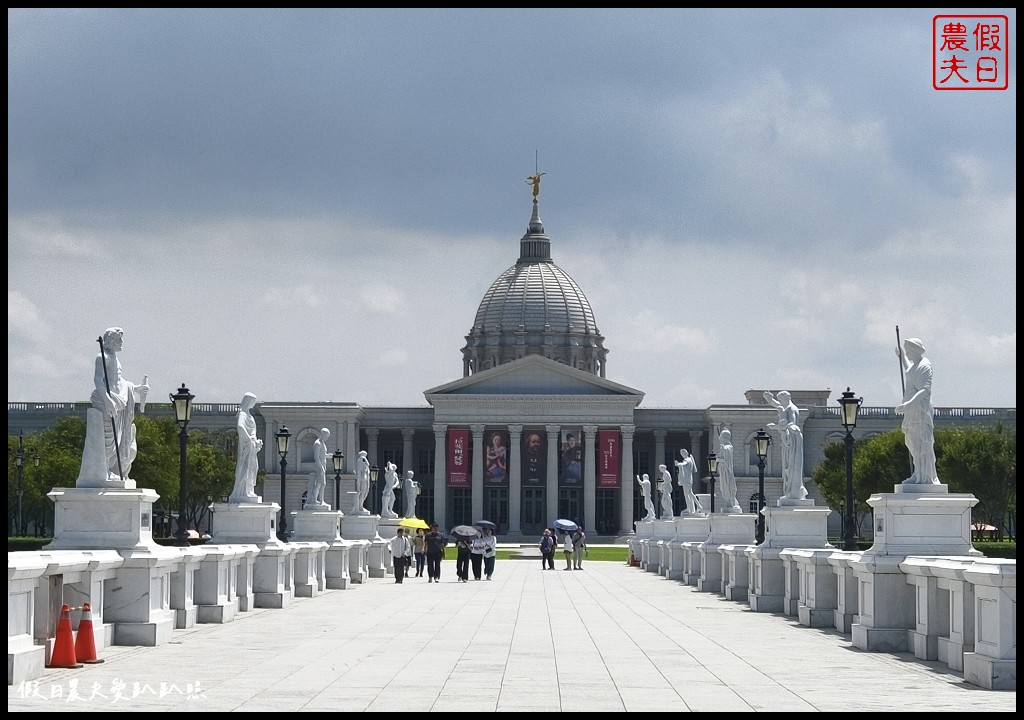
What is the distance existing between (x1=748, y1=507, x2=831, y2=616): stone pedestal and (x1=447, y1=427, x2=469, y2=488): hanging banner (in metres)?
109

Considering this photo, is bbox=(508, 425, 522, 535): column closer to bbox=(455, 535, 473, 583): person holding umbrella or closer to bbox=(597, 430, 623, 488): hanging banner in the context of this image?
bbox=(597, 430, 623, 488): hanging banner

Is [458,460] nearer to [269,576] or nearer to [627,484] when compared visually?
[627,484]

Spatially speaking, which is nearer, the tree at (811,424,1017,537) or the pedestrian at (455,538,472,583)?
the pedestrian at (455,538,472,583)

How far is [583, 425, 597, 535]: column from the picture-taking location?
14512cm

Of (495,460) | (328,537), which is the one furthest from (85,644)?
(495,460)

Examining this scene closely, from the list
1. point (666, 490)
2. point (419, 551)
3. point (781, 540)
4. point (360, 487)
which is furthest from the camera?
point (666, 490)

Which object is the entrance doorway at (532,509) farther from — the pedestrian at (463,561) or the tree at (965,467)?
the pedestrian at (463,561)

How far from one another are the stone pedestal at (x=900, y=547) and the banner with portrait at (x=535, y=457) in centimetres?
12563

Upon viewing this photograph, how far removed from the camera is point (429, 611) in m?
34.7

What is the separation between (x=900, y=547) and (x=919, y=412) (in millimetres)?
2115

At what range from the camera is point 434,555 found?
180 ft

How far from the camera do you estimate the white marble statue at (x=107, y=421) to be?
77.7 feet

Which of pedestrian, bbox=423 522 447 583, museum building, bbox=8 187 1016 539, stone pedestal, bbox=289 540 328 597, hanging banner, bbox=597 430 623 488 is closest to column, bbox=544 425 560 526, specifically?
museum building, bbox=8 187 1016 539

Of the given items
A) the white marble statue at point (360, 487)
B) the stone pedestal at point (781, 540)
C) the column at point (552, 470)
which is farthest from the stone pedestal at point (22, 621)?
the column at point (552, 470)
